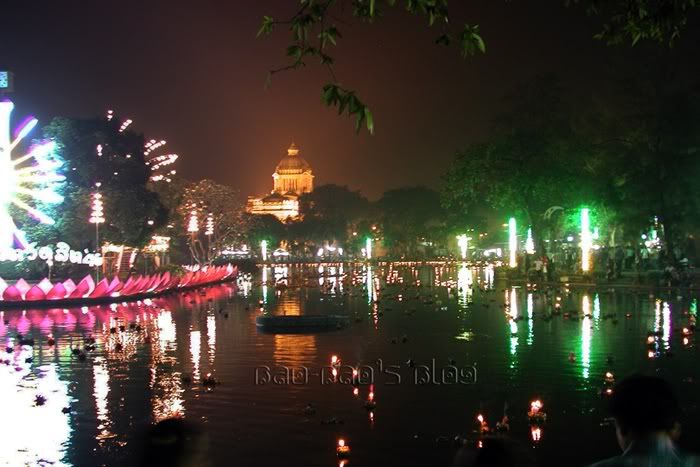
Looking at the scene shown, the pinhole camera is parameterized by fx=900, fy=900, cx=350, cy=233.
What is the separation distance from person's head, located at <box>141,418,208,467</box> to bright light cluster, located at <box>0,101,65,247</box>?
47720 millimetres

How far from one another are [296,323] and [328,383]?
9444 millimetres

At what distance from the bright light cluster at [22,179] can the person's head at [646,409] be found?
4894 centimetres

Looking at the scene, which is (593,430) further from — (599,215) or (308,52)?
(599,215)

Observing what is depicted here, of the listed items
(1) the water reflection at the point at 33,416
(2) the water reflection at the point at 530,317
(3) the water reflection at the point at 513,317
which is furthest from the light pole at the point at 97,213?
(1) the water reflection at the point at 33,416

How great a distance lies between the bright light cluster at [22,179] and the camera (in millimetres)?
49500

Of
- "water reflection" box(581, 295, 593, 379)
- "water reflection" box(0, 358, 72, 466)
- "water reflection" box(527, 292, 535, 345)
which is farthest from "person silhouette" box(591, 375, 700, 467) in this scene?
"water reflection" box(527, 292, 535, 345)

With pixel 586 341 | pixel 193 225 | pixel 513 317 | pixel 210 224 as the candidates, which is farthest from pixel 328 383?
pixel 210 224

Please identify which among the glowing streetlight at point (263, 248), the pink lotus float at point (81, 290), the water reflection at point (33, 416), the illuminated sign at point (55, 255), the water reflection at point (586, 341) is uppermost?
the glowing streetlight at point (263, 248)

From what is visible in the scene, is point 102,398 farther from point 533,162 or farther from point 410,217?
point 410,217

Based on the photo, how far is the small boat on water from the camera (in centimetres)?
2538

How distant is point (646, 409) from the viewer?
420cm

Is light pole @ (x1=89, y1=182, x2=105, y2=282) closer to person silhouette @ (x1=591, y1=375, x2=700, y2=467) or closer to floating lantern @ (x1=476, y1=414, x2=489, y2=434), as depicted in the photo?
floating lantern @ (x1=476, y1=414, x2=489, y2=434)

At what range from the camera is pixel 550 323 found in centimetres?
2628

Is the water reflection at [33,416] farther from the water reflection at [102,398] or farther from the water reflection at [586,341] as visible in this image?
the water reflection at [586,341]
